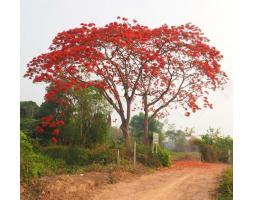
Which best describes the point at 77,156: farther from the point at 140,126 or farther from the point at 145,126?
the point at 140,126

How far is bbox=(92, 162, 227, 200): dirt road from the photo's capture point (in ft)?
23.4

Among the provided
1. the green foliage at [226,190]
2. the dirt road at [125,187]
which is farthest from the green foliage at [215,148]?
the green foliage at [226,190]

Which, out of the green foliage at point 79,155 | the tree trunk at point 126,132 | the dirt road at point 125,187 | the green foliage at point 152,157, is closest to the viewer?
the dirt road at point 125,187

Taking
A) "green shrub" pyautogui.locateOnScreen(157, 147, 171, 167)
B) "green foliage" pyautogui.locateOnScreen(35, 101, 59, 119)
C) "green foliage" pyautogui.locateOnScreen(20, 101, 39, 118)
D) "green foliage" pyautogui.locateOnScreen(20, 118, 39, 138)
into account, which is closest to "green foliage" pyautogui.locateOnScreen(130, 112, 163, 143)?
"green shrub" pyautogui.locateOnScreen(157, 147, 171, 167)

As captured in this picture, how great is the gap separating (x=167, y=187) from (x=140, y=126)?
4355 millimetres

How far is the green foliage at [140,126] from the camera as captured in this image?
12.0m

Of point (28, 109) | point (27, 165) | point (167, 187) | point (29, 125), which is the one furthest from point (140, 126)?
point (27, 165)

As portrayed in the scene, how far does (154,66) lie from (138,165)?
103 inches

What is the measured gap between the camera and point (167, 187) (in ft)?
26.1

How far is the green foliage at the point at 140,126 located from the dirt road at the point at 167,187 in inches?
82.1

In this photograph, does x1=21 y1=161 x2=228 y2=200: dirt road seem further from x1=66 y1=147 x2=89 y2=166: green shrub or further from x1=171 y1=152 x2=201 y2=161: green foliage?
x1=171 y1=152 x2=201 y2=161: green foliage

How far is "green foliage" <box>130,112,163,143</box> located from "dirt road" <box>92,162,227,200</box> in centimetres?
208

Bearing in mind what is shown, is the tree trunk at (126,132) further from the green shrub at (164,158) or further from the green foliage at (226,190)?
the green foliage at (226,190)
